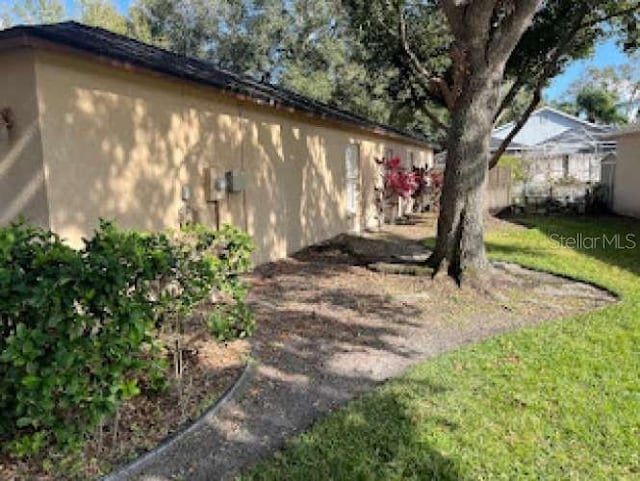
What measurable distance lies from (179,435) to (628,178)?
17.6 meters

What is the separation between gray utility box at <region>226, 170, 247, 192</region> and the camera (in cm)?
838

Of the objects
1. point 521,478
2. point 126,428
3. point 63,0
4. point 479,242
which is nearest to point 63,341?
A: point 126,428

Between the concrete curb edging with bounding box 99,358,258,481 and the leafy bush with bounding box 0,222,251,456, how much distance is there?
0.35 m

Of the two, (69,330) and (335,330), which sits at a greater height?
(69,330)

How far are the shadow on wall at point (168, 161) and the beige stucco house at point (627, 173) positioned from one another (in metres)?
10.9

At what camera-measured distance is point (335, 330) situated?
6.01m

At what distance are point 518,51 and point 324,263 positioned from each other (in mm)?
7987

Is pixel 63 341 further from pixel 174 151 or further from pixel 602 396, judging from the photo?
pixel 174 151

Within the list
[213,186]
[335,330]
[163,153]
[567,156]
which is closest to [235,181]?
[213,186]

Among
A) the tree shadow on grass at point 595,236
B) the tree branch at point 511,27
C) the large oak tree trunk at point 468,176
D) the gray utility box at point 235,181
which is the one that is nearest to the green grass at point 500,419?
the large oak tree trunk at point 468,176

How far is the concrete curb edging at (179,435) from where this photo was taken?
3.23 meters

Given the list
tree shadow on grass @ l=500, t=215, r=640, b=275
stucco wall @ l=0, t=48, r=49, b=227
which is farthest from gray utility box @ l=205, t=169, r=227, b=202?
tree shadow on grass @ l=500, t=215, r=640, b=275

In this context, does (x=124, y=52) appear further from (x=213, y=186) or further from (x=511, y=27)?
(x=511, y=27)

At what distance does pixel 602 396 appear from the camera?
4273 millimetres
